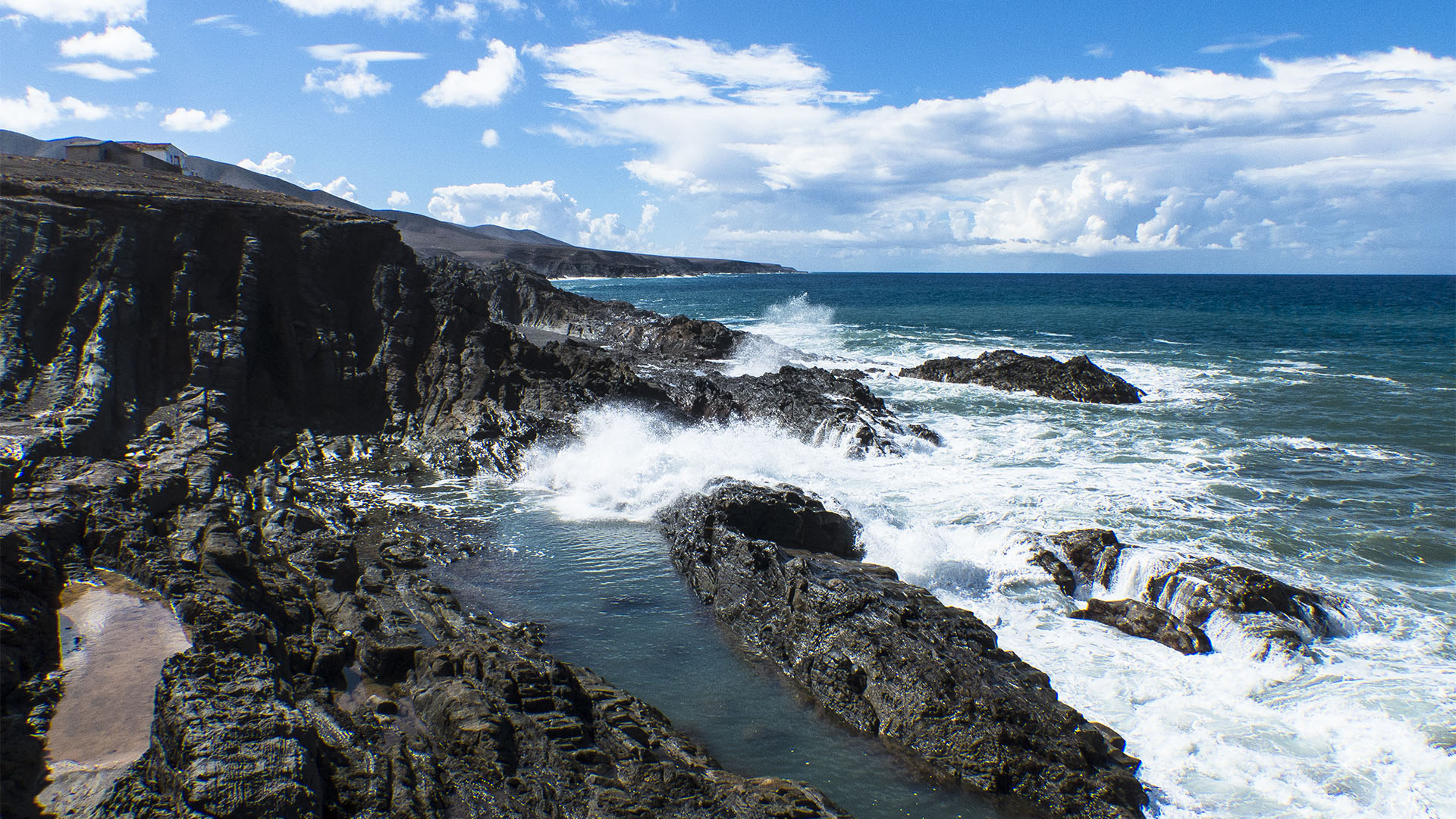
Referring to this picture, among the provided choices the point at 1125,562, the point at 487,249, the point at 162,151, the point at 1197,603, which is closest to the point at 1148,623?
the point at 1197,603

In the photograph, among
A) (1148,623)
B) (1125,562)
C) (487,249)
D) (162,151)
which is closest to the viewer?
(1148,623)

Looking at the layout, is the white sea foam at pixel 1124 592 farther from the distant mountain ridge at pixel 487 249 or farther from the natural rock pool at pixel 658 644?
the distant mountain ridge at pixel 487 249

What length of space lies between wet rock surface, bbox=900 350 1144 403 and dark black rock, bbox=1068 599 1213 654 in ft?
54.4

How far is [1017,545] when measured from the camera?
12.8 meters

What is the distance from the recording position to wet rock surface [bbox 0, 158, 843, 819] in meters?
6.09

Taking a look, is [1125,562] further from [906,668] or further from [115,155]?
[115,155]

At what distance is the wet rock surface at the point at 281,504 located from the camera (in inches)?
240

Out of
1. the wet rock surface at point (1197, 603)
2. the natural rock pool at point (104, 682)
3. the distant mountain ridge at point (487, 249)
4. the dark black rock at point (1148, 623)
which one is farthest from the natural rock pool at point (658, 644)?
the distant mountain ridge at point (487, 249)

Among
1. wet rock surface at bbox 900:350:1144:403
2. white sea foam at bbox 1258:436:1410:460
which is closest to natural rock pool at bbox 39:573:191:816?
white sea foam at bbox 1258:436:1410:460

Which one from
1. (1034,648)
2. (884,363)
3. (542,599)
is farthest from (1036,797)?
(884,363)

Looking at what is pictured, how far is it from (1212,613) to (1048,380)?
58.6 ft

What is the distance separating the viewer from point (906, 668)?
28.6ft

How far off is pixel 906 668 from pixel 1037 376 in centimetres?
2150

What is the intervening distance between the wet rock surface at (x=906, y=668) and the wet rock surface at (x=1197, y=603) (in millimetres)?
2602
